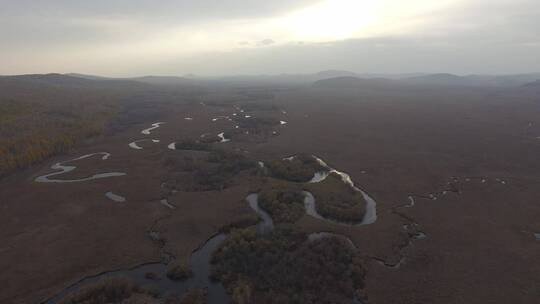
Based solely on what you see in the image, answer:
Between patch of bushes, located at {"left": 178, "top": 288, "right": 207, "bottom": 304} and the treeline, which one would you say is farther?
the treeline

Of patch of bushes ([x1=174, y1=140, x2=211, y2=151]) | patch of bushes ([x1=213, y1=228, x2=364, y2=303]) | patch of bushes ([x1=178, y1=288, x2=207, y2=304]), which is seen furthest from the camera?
patch of bushes ([x1=174, y1=140, x2=211, y2=151])

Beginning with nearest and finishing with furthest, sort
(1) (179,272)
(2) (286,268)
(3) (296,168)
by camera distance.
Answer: (1) (179,272) → (2) (286,268) → (3) (296,168)

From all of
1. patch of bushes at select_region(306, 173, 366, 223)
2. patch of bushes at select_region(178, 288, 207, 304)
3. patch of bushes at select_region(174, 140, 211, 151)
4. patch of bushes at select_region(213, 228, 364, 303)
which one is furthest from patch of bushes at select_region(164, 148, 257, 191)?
patch of bushes at select_region(178, 288, 207, 304)

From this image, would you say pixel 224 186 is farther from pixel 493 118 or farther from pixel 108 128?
pixel 493 118

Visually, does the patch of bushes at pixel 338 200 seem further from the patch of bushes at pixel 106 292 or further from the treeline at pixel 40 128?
the treeline at pixel 40 128

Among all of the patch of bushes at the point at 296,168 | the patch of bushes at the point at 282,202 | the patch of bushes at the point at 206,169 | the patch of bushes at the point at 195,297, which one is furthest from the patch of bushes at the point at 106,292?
the patch of bushes at the point at 296,168

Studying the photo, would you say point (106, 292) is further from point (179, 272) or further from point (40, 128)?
point (40, 128)

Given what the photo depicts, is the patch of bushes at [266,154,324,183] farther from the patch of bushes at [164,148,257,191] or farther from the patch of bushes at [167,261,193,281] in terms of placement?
the patch of bushes at [167,261,193,281]

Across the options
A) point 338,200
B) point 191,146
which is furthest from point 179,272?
point 191,146
